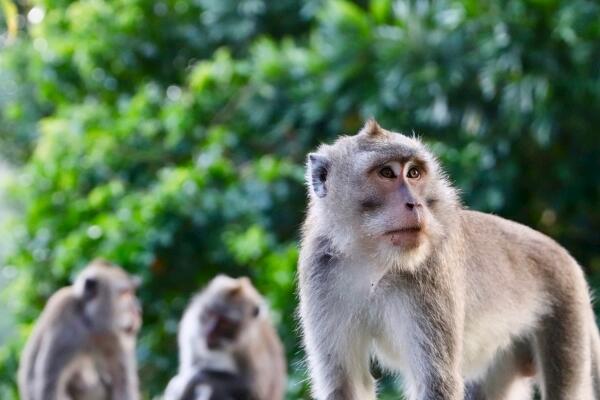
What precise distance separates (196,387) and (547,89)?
9.46ft

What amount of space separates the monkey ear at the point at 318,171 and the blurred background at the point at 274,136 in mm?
2904

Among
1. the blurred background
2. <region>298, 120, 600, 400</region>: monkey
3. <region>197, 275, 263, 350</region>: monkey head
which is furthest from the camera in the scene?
the blurred background

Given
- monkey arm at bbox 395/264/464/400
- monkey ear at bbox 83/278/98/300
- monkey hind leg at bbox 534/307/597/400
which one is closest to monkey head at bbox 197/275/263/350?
monkey ear at bbox 83/278/98/300

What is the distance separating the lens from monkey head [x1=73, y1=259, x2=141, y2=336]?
627 centimetres

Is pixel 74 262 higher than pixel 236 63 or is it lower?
lower

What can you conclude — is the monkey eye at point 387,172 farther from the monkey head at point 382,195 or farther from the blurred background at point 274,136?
the blurred background at point 274,136

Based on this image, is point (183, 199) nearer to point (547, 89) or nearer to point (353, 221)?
point (547, 89)

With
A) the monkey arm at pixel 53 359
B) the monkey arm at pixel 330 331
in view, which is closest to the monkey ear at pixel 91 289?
the monkey arm at pixel 53 359

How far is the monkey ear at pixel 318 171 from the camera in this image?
3.46 m

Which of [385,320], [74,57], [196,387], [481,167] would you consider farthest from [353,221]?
[74,57]

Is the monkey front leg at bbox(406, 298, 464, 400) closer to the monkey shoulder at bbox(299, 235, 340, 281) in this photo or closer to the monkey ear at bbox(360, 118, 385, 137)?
the monkey shoulder at bbox(299, 235, 340, 281)

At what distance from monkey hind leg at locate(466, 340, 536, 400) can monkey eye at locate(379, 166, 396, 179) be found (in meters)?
1.04

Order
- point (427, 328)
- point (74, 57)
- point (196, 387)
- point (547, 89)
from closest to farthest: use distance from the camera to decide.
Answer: point (427, 328) → point (196, 387) → point (547, 89) → point (74, 57)

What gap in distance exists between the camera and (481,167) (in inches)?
277
